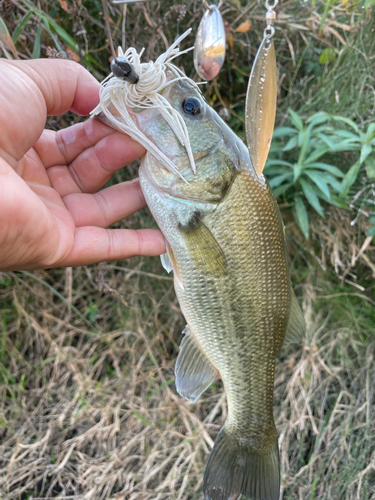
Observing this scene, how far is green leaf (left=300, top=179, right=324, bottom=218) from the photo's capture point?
196cm

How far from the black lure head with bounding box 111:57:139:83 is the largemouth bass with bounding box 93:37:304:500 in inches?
5.9

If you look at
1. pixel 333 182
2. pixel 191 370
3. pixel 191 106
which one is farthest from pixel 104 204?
pixel 333 182

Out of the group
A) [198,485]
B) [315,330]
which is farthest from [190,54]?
[198,485]

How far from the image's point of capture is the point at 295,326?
1.63 metres

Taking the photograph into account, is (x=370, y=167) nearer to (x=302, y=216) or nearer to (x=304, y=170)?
(x=304, y=170)

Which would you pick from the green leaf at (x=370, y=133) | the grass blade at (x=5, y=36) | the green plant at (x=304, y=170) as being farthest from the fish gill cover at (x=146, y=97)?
the green leaf at (x=370, y=133)

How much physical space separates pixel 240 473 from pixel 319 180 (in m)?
1.76

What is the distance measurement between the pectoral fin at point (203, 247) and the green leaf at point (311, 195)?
0.96 m

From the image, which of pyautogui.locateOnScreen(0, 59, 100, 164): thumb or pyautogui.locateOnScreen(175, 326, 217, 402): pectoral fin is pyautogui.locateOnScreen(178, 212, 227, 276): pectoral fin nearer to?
pyautogui.locateOnScreen(175, 326, 217, 402): pectoral fin

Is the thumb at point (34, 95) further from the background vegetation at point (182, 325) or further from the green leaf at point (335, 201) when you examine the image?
the green leaf at point (335, 201)

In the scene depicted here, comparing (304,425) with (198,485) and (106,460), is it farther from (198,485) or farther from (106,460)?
(106,460)

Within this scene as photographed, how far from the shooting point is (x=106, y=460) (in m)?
2.23

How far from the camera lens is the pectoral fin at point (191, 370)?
5.14 feet

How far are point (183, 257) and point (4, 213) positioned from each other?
731mm
